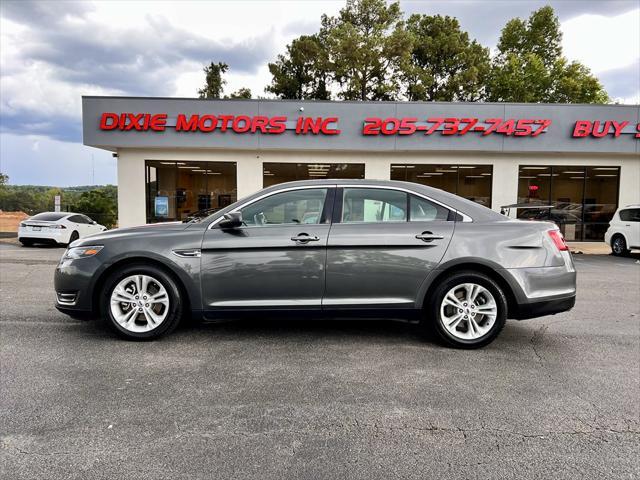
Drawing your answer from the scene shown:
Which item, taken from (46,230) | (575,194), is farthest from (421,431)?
(575,194)

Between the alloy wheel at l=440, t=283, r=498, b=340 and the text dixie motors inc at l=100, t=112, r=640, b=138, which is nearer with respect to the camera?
the alloy wheel at l=440, t=283, r=498, b=340

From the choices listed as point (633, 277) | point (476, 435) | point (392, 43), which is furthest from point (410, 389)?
point (392, 43)

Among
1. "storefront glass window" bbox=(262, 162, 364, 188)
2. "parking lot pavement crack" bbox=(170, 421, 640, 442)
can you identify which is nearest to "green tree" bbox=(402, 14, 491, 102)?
"storefront glass window" bbox=(262, 162, 364, 188)

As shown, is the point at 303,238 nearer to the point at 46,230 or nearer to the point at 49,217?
the point at 46,230

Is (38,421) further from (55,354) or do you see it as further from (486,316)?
(486,316)

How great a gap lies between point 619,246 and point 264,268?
14.0 meters

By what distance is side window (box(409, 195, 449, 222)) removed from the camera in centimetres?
477

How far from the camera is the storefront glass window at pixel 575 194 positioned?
1855 cm

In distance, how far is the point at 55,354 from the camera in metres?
4.40

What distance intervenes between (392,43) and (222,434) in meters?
35.5

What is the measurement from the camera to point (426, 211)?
480 cm

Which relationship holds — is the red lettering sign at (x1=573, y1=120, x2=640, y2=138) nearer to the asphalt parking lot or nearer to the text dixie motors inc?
the text dixie motors inc

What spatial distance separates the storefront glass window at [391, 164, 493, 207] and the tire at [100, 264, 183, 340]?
14516 millimetres

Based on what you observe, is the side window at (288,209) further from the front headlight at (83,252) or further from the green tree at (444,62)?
the green tree at (444,62)
